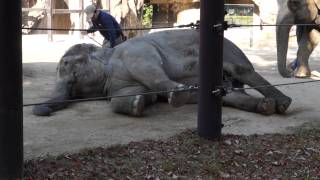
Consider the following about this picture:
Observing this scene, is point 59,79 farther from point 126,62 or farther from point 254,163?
point 254,163

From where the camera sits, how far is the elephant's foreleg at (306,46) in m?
9.38

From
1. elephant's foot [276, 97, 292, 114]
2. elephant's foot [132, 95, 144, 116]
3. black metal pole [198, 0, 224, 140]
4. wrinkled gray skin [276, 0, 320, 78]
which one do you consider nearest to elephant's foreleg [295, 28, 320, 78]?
wrinkled gray skin [276, 0, 320, 78]

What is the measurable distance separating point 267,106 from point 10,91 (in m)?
2.96

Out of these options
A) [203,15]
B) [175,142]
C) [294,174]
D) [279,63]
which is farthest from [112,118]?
[279,63]

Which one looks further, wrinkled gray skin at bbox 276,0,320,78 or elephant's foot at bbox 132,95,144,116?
wrinkled gray skin at bbox 276,0,320,78

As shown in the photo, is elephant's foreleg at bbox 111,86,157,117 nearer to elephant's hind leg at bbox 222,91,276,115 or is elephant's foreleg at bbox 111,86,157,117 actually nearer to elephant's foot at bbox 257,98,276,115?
elephant's hind leg at bbox 222,91,276,115

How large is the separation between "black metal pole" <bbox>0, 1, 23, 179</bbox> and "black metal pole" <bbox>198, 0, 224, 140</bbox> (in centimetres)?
157

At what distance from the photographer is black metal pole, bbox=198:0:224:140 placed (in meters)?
4.46

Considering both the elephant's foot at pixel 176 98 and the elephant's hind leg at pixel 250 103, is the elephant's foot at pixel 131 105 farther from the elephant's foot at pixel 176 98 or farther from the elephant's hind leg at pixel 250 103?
the elephant's hind leg at pixel 250 103

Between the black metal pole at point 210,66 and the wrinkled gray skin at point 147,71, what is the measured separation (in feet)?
3.92

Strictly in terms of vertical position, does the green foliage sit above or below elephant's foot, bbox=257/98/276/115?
above

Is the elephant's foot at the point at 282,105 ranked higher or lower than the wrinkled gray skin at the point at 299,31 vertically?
lower

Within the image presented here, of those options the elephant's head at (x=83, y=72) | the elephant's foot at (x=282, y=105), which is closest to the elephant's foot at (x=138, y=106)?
the elephant's head at (x=83, y=72)

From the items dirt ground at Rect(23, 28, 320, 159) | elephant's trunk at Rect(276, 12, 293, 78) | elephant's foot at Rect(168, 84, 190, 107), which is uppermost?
→ elephant's trunk at Rect(276, 12, 293, 78)
